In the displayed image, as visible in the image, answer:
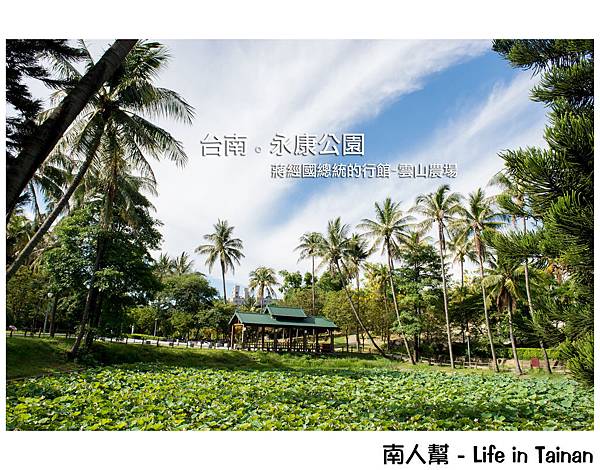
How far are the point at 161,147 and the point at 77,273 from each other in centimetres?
558

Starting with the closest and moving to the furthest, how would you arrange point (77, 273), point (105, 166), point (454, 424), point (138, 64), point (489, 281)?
point (454, 424)
point (138, 64)
point (105, 166)
point (77, 273)
point (489, 281)

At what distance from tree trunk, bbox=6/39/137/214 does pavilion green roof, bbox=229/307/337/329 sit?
49.6ft

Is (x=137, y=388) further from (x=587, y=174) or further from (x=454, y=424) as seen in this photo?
(x=587, y=174)

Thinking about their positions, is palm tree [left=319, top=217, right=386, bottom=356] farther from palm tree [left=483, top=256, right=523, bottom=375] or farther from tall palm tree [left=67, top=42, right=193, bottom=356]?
tall palm tree [left=67, top=42, right=193, bottom=356]

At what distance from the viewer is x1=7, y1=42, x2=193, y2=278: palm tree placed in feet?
25.7

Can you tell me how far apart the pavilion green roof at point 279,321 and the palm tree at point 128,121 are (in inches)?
386

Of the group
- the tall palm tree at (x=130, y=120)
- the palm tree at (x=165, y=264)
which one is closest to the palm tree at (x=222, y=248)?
the palm tree at (x=165, y=264)

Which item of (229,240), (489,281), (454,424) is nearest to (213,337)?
(229,240)

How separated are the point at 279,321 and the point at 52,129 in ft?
54.0

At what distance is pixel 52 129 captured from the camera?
2785 millimetres

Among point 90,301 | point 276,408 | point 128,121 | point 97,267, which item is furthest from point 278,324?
point 276,408

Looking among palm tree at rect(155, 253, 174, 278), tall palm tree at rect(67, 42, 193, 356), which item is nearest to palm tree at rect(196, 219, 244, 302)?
palm tree at rect(155, 253, 174, 278)

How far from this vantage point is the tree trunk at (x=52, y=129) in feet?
8.69

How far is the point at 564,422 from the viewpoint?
15.1ft
